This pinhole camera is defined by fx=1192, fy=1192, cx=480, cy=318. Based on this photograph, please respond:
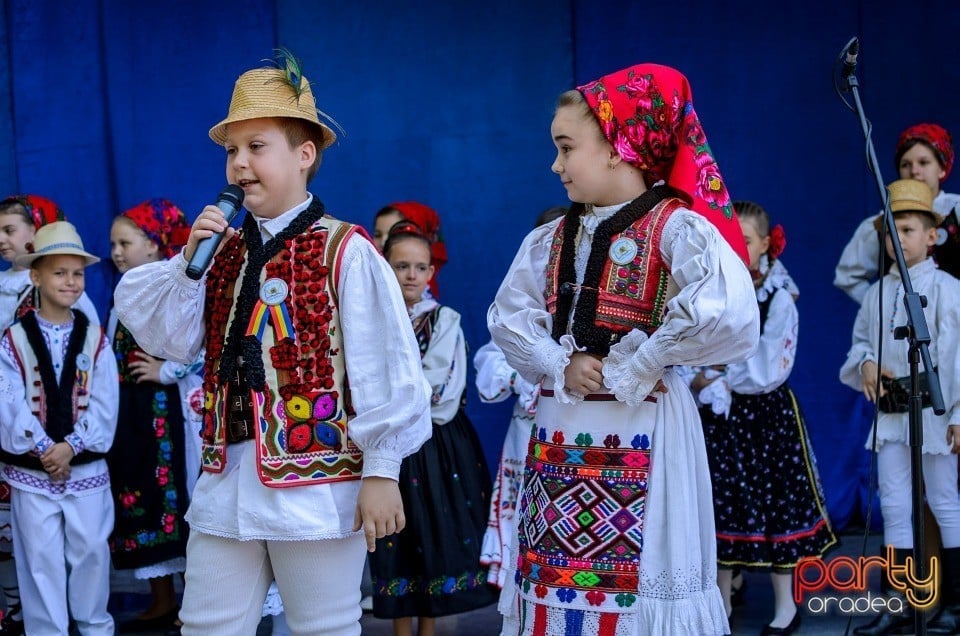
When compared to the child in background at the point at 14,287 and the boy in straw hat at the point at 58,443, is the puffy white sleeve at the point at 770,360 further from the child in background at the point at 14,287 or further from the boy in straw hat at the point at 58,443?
the child in background at the point at 14,287

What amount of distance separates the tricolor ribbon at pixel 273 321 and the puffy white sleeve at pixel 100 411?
77.8 inches

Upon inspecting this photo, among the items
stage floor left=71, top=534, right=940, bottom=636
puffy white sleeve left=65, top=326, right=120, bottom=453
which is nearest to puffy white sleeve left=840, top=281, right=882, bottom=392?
stage floor left=71, top=534, right=940, bottom=636

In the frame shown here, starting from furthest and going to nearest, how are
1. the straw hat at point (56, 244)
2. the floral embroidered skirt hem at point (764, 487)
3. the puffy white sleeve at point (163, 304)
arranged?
the floral embroidered skirt hem at point (764, 487), the straw hat at point (56, 244), the puffy white sleeve at point (163, 304)

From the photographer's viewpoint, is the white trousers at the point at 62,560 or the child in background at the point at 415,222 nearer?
the white trousers at the point at 62,560

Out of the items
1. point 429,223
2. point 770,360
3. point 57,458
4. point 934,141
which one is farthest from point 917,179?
point 57,458

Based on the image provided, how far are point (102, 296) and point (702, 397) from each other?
2.85 meters

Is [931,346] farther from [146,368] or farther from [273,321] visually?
[146,368]

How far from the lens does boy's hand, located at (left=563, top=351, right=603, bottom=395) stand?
9.41 feet

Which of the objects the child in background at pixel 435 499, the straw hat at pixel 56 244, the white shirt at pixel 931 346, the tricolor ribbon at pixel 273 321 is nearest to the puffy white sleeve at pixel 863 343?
the white shirt at pixel 931 346

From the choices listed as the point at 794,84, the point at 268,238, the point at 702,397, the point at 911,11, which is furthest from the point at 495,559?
the point at 911,11

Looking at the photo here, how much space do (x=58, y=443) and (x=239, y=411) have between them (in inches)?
77.2

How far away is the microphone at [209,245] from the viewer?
2.58 m

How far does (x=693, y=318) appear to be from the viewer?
8.83 feet

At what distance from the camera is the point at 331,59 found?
5.72m
